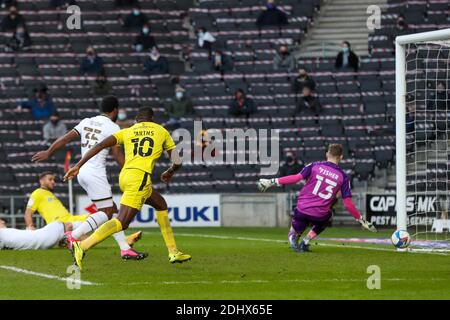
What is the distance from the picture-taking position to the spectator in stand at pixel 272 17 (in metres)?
34.8

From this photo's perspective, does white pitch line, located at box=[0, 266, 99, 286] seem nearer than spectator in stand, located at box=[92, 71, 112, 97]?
Yes

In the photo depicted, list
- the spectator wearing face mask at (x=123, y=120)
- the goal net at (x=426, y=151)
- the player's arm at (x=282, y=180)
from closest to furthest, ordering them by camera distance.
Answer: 1. the player's arm at (x=282, y=180)
2. the goal net at (x=426, y=151)
3. the spectator wearing face mask at (x=123, y=120)

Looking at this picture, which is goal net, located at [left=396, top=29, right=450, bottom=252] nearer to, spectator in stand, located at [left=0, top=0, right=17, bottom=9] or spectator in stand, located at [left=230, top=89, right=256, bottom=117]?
spectator in stand, located at [left=230, top=89, right=256, bottom=117]

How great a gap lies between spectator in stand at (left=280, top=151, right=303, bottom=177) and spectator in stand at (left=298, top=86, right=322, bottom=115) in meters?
2.50

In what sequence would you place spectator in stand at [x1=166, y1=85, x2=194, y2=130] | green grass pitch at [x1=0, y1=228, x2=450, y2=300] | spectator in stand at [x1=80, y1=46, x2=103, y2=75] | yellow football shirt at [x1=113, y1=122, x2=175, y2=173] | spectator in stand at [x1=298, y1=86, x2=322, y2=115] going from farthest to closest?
spectator in stand at [x1=80, y1=46, x2=103, y2=75], spectator in stand at [x1=166, y1=85, x2=194, y2=130], spectator in stand at [x1=298, y1=86, x2=322, y2=115], yellow football shirt at [x1=113, y1=122, x2=175, y2=173], green grass pitch at [x1=0, y1=228, x2=450, y2=300]

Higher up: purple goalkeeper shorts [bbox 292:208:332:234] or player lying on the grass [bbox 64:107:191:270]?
player lying on the grass [bbox 64:107:191:270]

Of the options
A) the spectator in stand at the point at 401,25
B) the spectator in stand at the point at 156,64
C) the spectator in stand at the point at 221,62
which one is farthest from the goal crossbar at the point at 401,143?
the spectator in stand at the point at 156,64

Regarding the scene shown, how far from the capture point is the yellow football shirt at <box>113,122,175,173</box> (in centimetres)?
1570

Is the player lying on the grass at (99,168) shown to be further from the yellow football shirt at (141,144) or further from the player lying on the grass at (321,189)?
the player lying on the grass at (321,189)

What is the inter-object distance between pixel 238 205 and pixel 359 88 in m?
5.44

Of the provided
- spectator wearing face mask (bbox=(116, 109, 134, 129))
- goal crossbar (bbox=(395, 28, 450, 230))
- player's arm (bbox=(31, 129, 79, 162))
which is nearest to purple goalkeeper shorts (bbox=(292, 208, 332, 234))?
goal crossbar (bbox=(395, 28, 450, 230))

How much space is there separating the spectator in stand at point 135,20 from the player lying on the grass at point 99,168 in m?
18.5

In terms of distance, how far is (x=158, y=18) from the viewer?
3669 cm
